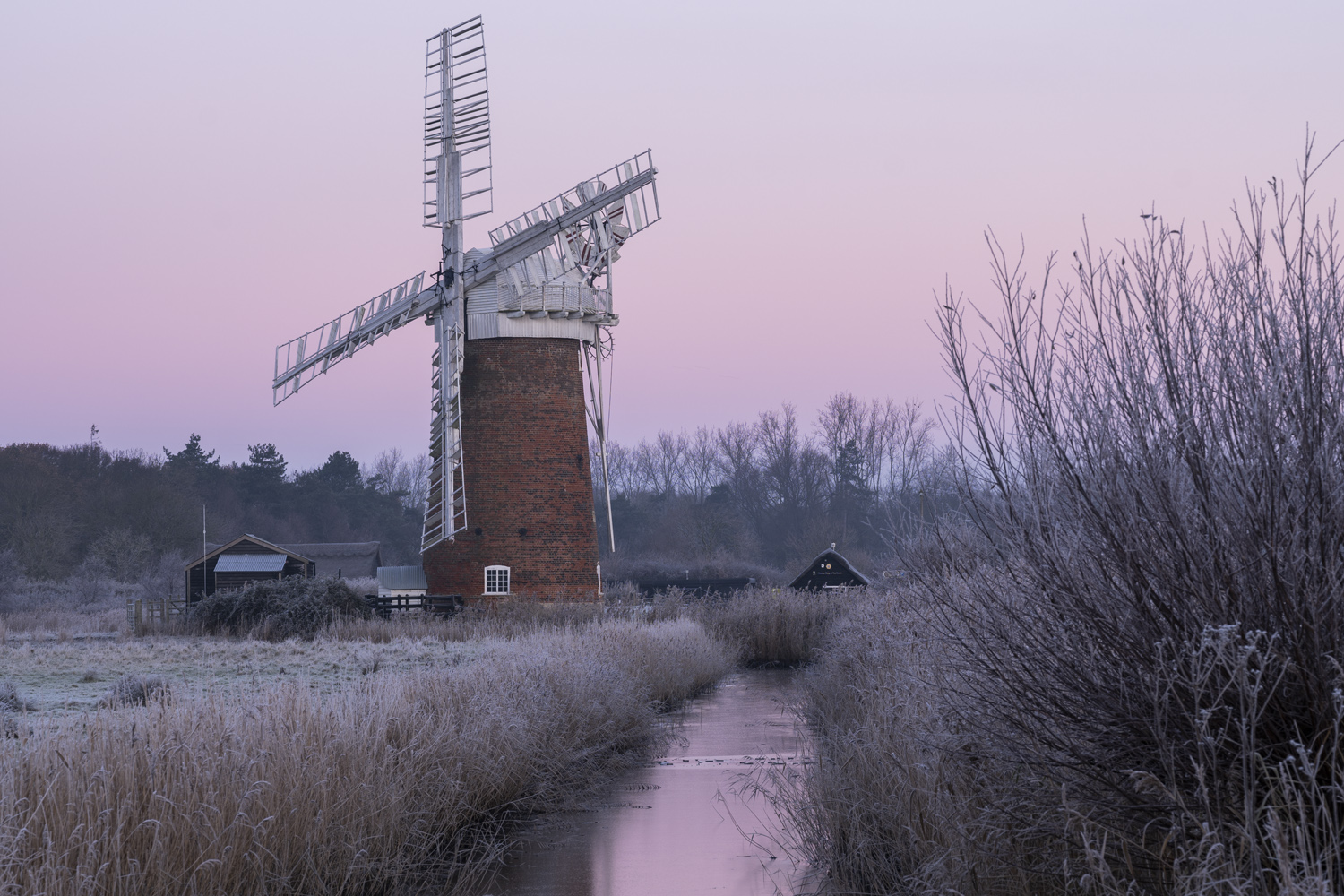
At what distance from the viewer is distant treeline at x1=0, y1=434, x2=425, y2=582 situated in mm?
51125

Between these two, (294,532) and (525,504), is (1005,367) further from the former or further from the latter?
(294,532)

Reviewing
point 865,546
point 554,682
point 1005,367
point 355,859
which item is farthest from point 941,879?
point 865,546

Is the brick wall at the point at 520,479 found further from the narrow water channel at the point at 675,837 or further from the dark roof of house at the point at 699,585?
the narrow water channel at the point at 675,837

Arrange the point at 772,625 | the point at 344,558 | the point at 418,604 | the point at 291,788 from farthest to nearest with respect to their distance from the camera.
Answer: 1. the point at 344,558
2. the point at 772,625
3. the point at 418,604
4. the point at 291,788

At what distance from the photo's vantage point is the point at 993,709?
5848 millimetres

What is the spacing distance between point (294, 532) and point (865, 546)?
31.0 meters

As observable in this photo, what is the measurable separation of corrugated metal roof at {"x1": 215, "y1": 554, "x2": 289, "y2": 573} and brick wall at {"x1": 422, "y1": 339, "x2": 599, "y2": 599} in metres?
16.6

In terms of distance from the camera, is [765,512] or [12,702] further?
A: [765,512]

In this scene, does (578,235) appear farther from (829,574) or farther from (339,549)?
(339,549)

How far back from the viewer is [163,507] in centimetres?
5634

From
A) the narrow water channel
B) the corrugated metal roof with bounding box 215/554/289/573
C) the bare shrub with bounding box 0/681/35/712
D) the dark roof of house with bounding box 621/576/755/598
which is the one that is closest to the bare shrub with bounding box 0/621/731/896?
the narrow water channel

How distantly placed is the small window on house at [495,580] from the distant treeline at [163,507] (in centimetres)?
2576

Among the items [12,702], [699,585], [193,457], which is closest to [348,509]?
[193,457]

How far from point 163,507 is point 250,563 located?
17693mm
